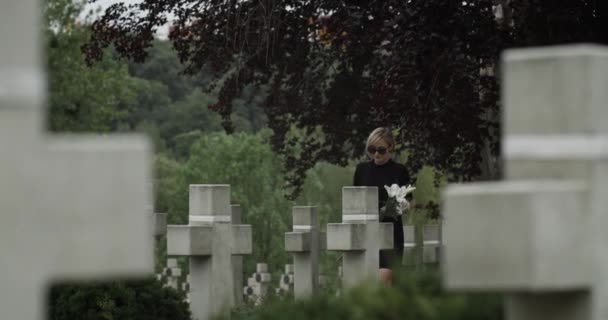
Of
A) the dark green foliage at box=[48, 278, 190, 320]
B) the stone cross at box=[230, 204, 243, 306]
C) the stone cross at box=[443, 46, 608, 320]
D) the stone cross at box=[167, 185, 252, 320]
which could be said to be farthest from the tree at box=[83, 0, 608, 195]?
the stone cross at box=[443, 46, 608, 320]

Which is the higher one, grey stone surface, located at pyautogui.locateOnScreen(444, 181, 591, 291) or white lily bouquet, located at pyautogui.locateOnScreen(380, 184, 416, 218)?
white lily bouquet, located at pyautogui.locateOnScreen(380, 184, 416, 218)

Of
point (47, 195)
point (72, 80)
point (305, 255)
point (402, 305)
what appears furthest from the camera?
point (72, 80)

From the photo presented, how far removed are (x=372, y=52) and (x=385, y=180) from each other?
421cm

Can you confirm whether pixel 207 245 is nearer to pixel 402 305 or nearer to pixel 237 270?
pixel 237 270

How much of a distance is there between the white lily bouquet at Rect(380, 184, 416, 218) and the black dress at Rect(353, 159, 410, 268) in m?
0.09

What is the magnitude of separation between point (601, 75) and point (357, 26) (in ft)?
45.1

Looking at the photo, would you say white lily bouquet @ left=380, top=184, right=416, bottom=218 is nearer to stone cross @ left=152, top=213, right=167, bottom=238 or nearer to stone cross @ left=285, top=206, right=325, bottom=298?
stone cross @ left=285, top=206, right=325, bottom=298

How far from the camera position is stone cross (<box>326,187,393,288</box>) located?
16.1m

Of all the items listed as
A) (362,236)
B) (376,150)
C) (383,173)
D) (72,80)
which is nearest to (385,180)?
(383,173)

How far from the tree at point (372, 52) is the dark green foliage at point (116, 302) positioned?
4919 mm

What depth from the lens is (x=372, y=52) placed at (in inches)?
792

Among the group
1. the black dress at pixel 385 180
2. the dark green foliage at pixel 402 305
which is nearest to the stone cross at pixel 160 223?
the black dress at pixel 385 180

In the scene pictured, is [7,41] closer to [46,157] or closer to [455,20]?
[46,157]

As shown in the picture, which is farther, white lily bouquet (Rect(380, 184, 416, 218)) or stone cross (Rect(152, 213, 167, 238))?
stone cross (Rect(152, 213, 167, 238))
